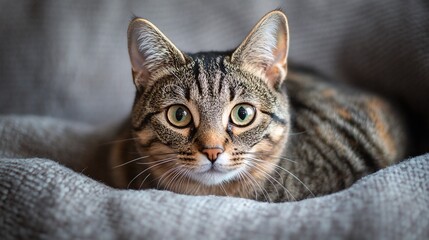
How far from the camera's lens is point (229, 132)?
1.18 m

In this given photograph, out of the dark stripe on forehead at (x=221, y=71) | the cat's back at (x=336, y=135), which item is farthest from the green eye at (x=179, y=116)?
the cat's back at (x=336, y=135)

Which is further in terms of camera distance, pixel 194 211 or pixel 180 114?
pixel 180 114

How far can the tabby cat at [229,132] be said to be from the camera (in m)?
1.17

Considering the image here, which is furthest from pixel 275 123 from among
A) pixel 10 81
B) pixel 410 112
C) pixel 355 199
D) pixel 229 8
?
pixel 10 81

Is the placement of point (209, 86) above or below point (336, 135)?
above

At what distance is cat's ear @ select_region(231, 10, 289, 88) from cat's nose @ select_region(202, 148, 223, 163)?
28 cm

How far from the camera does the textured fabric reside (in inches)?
37.2

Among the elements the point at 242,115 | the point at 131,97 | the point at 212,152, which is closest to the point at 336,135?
the point at 242,115

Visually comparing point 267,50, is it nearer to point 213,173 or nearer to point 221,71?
point 221,71

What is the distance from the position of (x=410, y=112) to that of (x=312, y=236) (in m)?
0.93

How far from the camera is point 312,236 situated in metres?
0.93

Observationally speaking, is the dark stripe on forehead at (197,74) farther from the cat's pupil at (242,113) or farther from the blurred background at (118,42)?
the blurred background at (118,42)

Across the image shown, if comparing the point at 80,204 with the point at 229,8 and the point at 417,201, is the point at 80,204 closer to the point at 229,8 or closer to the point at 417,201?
the point at 417,201

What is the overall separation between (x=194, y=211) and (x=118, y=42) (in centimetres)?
107
